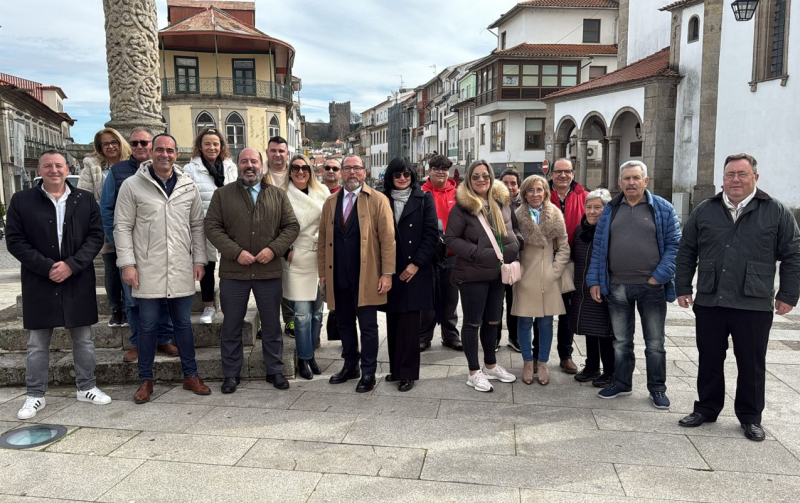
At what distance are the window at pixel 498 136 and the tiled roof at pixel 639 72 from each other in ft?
37.9

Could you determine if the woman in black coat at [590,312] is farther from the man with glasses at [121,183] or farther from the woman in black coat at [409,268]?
the man with glasses at [121,183]

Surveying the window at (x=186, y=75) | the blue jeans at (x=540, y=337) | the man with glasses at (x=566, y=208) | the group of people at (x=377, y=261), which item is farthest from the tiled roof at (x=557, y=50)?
the blue jeans at (x=540, y=337)

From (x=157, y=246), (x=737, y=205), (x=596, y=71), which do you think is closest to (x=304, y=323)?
(x=157, y=246)

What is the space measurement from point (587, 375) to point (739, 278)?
1669mm

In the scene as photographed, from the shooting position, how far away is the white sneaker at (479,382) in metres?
4.94

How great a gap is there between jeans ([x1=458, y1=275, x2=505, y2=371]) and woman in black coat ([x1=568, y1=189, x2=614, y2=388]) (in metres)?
0.67

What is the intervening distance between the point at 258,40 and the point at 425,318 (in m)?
31.4

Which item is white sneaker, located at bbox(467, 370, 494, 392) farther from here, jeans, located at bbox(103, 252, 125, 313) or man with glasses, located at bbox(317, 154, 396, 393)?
jeans, located at bbox(103, 252, 125, 313)

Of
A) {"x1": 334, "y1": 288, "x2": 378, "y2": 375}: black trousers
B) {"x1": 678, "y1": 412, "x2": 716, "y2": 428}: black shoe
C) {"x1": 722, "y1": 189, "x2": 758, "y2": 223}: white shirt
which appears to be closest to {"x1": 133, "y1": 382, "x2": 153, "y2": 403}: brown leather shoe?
{"x1": 334, "y1": 288, "x2": 378, "y2": 375}: black trousers

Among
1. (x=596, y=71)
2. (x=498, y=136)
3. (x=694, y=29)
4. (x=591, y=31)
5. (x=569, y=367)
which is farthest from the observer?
(x=498, y=136)

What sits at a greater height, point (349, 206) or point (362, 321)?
point (349, 206)

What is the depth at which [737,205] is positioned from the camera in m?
4.09

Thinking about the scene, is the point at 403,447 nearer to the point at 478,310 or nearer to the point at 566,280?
the point at 478,310

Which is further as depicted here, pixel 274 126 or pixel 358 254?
pixel 274 126
